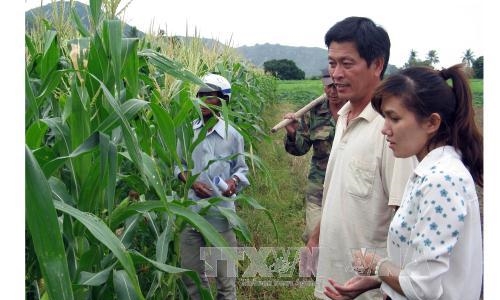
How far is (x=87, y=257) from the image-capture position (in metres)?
1.12

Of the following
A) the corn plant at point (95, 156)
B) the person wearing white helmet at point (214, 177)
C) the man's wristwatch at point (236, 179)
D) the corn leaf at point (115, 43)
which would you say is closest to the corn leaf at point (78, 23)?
the corn plant at point (95, 156)

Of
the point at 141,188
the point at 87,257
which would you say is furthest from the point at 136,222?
the point at 87,257

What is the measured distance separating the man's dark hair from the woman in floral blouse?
0.30 meters

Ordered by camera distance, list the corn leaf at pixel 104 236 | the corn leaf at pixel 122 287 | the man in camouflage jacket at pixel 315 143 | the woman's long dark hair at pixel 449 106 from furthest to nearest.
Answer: the man in camouflage jacket at pixel 315 143, the corn leaf at pixel 122 287, the woman's long dark hair at pixel 449 106, the corn leaf at pixel 104 236

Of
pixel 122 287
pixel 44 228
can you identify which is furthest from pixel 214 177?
pixel 44 228

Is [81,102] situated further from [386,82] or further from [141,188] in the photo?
[386,82]

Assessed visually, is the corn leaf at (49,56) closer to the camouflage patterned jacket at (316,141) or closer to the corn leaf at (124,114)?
the corn leaf at (124,114)

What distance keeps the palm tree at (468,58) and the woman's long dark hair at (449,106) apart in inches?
1.9

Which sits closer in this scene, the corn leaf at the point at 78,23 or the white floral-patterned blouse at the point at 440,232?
the white floral-patterned blouse at the point at 440,232

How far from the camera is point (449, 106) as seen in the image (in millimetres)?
1004

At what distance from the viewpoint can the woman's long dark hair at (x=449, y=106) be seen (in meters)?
0.99

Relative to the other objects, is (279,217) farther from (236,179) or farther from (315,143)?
(236,179)

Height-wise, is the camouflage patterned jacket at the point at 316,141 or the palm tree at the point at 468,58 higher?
the palm tree at the point at 468,58

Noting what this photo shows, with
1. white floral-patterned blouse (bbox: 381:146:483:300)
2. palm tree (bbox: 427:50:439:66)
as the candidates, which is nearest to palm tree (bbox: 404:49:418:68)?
palm tree (bbox: 427:50:439:66)
